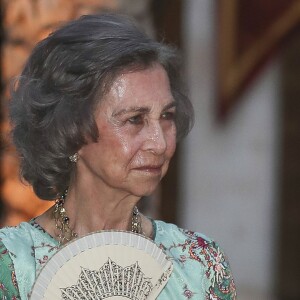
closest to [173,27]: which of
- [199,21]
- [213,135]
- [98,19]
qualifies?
[199,21]

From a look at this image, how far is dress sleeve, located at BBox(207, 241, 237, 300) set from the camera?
361 centimetres

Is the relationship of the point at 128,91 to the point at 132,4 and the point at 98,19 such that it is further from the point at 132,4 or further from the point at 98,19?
the point at 132,4

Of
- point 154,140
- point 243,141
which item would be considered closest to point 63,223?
point 154,140

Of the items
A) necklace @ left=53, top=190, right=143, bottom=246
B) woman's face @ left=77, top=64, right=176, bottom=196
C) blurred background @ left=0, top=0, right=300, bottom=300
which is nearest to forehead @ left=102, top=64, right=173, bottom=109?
woman's face @ left=77, top=64, right=176, bottom=196

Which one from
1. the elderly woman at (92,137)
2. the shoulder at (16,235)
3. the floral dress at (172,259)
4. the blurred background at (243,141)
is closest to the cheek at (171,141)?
the elderly woman at (92,137)

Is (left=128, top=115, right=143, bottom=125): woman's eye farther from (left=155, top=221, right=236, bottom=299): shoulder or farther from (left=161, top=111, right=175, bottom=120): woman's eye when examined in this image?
(left=155, top=221, right=236, bottom=299): shoulder

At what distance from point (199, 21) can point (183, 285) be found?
3711 millimetres

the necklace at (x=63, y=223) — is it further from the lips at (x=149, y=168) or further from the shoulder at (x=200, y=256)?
the lips at (x=149, y=168)

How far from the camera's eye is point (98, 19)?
3.46m

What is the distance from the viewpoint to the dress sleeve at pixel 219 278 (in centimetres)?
361

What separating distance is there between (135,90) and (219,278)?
587 mm

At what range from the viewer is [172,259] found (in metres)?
3.60

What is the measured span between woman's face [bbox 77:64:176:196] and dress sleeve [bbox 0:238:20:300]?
320mm

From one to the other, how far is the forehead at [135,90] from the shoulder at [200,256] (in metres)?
0.42
